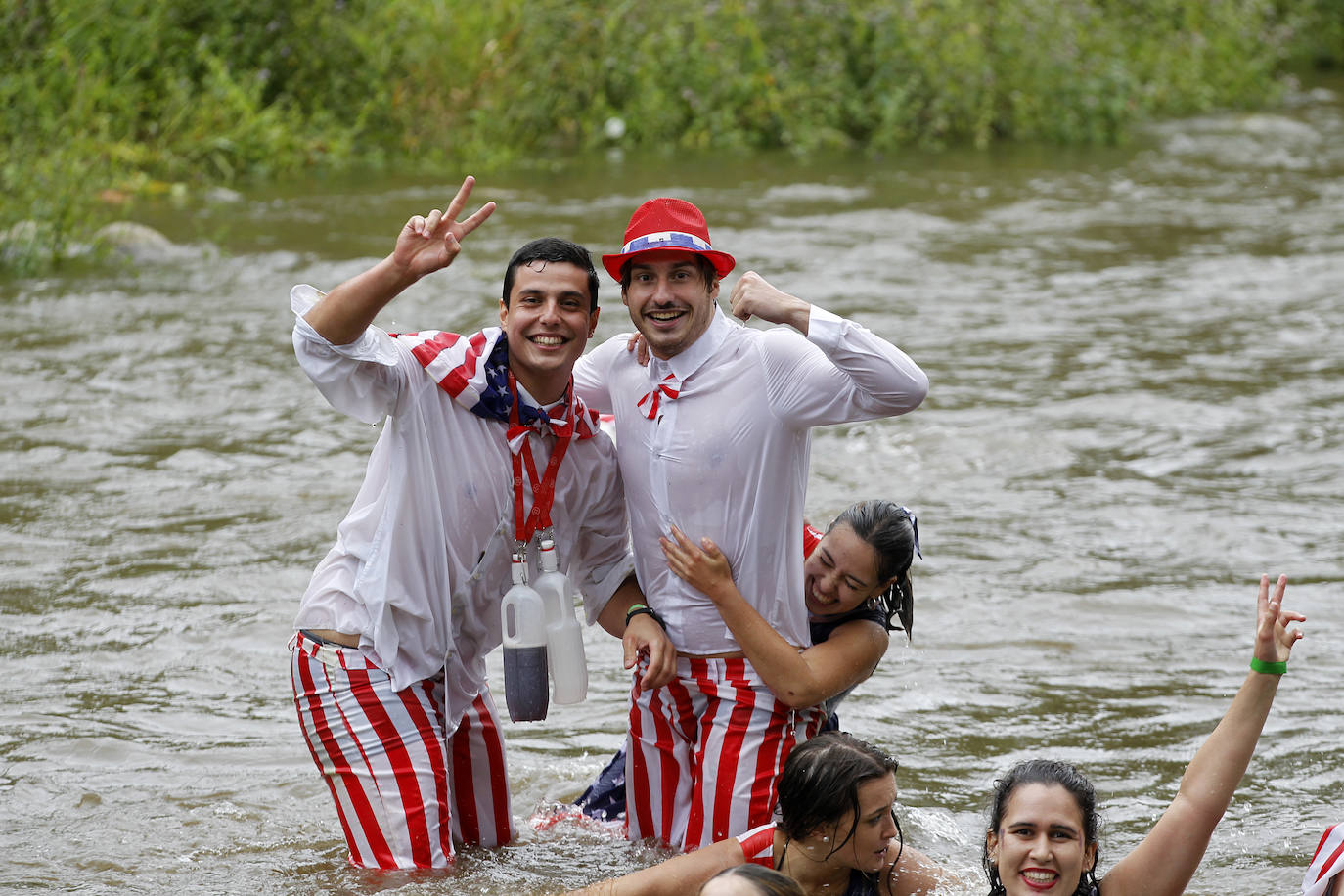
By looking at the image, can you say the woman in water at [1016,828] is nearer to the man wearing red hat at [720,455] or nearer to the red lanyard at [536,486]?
the man wearing red hat at [720,455]

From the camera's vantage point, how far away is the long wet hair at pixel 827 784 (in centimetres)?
434

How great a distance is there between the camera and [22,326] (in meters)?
12.0

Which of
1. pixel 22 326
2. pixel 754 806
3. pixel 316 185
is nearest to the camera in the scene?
pixel 754 806

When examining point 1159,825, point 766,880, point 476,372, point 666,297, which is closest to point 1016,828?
point 1159,825

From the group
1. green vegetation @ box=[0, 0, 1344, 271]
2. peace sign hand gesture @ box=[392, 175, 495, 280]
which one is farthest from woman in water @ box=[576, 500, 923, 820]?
green vegetation @ box=[0, 0, 1344, 271]

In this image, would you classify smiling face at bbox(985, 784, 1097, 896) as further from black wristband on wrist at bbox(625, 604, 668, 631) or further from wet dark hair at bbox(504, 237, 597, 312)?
wet dark hair at bbox(504, 237, 597, 312)

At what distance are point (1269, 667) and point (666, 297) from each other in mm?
1825

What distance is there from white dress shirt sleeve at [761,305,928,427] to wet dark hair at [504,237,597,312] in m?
0.52

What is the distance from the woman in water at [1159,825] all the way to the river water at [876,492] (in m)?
1.20

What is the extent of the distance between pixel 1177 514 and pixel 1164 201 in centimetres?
824

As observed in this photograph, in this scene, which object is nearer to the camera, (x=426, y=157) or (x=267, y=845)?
(x=267, y=845)

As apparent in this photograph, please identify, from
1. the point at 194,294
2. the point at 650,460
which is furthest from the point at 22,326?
the point at 650,460

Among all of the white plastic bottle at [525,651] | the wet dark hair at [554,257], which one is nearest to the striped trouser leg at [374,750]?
the white plastic bottle at [525,651]

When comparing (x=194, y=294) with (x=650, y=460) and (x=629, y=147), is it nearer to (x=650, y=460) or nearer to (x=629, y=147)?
(x=629, y=147)
